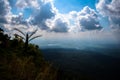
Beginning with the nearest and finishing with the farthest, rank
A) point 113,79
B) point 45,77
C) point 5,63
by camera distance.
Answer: point 45,77, point 5,63, point 113,79

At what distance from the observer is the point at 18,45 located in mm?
20203

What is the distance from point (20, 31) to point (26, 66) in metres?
8.46

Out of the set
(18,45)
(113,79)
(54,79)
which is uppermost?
(18,45)

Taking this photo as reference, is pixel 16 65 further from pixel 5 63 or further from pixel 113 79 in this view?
pixel 113 79

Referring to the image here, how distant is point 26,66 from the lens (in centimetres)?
969

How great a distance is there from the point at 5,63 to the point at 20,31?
7582mm

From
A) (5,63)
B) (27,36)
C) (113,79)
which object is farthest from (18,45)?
(113,79)

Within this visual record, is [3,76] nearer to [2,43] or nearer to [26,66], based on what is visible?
[26,66]

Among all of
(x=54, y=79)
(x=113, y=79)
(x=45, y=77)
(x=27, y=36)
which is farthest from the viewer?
(x=113, y=79)

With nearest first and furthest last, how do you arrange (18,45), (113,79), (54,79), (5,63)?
(54,79), (5,63), (18,45), (113,79)

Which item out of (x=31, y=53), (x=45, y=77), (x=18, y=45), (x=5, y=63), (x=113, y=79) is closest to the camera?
(x=45, y=77)

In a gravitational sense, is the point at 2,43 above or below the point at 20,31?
below

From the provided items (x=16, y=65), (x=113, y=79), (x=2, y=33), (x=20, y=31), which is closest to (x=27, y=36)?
(x=20, y=31)

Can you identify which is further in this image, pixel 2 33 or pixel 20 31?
pixel 2 33
